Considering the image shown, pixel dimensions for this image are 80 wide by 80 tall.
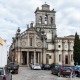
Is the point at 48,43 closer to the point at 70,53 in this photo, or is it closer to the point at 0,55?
the point at 70,53

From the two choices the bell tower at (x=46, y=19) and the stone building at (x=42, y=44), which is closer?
the stone building at (x=42, y=44)

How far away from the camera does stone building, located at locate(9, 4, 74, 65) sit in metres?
58.2

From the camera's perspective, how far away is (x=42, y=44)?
59656mm

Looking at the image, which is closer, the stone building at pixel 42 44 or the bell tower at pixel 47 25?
the stone building at pixel 42 44

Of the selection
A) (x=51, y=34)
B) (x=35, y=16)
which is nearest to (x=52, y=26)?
(x=51, y=34)

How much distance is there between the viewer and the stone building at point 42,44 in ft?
191

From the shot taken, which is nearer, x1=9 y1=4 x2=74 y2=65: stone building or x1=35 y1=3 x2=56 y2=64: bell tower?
x1=9 y1=4 x2=74 y2=65: stone building

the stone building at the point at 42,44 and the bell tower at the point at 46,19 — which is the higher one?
the bell tower at the point at 46,19

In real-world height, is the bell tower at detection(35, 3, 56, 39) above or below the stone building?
above

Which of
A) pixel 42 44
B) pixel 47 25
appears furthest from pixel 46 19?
pixel 42 44

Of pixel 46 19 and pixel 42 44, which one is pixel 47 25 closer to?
pixel 46 19

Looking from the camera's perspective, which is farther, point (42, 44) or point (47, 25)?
point (47, 25)

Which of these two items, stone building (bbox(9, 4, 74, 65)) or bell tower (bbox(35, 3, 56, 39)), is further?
bell tower (bbox(35, 3, 56, 39))

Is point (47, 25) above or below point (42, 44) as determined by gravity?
above
